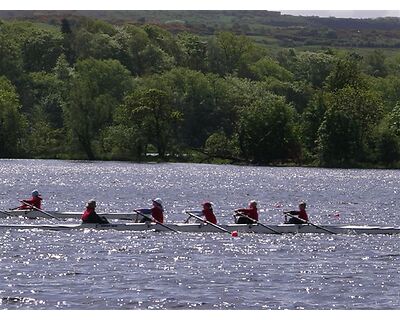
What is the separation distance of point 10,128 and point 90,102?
885 cm

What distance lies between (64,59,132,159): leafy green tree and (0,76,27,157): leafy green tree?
515cm

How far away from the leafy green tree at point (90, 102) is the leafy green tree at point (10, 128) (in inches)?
203

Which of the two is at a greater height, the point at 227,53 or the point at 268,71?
the point at 227,53

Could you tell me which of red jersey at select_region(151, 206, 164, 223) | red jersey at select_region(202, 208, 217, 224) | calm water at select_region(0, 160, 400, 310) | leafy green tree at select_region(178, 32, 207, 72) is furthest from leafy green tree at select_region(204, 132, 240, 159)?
red jersey at select_region(151, 206, 164, 223)

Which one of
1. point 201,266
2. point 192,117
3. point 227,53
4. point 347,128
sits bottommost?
point 192,117

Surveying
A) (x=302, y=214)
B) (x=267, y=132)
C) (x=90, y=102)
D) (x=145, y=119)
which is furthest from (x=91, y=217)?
(x=90, y=102)

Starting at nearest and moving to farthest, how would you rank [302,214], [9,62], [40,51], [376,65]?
[302,214]
[9,62]
[40,51]
[376,65]

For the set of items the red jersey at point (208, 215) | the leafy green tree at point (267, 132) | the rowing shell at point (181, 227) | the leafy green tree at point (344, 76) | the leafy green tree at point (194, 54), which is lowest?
the leafy green tree at point (267, 132)

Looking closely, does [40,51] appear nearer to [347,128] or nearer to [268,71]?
[268,71]

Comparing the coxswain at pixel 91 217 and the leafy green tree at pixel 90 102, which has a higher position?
the coxswain at pixel 91 217

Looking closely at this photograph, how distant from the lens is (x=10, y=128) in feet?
384

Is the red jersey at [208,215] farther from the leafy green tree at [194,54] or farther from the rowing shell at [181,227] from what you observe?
the leafy green tree at [194,54]

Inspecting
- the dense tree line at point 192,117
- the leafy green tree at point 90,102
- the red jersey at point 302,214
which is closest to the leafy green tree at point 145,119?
the dense tree line at point 192,117

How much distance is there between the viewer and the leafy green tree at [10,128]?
117m
